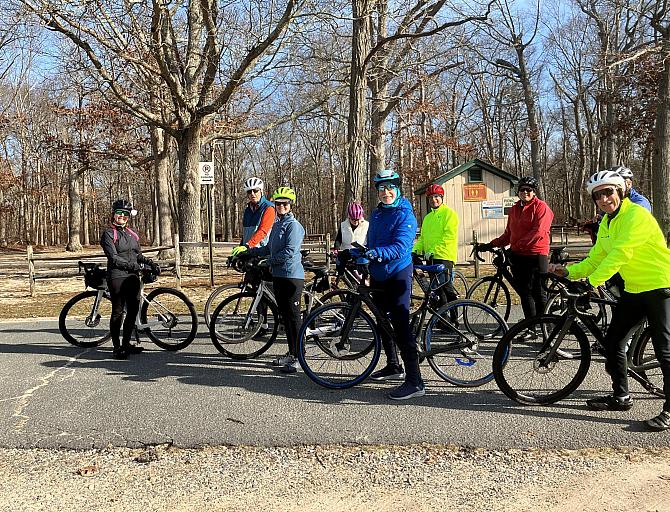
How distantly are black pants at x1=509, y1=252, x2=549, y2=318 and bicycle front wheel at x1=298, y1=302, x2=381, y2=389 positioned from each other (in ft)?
7.50

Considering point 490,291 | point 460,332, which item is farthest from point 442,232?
point 460,332

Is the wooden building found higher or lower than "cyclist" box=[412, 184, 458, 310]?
higher

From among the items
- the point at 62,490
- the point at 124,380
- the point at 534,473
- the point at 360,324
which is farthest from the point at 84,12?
the point at 534,473

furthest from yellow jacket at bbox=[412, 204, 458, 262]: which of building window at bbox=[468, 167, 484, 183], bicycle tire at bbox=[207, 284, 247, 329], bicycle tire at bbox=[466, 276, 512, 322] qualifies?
building window at bbox=[468, 167, 484, 183]

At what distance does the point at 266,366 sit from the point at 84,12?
34.6ft

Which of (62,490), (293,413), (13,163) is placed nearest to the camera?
(62,490)

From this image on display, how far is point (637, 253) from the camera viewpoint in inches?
173

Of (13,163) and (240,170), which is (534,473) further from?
(240,170)

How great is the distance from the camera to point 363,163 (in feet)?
38.8

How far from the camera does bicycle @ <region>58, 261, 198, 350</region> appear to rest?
7.12 meters

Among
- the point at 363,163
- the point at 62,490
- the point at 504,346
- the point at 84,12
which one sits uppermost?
the point at 84,12

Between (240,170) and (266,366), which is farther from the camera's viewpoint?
(240,170)

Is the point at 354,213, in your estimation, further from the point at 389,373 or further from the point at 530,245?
the point at 389,373

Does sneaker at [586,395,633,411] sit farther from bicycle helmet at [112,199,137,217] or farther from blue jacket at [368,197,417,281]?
bicycle helmet at [112,199,137,217]
